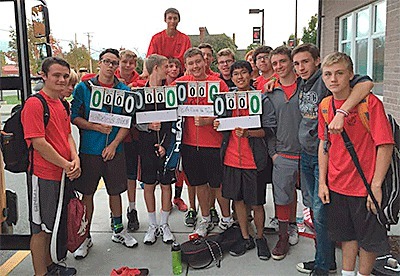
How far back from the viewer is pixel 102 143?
4.00 meters

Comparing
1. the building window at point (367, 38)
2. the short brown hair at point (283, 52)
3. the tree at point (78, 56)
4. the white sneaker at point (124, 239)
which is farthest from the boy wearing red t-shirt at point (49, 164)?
the tree at point (78, 56)

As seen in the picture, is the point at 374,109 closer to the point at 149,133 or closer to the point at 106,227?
Answer: the point at 149,133

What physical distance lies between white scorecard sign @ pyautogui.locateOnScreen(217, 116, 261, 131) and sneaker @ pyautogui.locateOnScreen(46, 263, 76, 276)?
1.87 metres

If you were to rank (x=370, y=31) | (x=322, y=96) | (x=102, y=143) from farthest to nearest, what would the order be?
(x=370, y=31), (x=102, y=143), (x=322, y=96)

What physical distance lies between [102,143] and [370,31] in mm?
6984

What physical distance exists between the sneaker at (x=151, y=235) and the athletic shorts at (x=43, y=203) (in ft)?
3.92

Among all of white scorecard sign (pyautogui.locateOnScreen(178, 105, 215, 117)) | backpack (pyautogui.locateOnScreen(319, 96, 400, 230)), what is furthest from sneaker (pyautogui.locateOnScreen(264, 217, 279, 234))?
backpack (pyautogui.locateOnScreen(319, 96, 400, 230))

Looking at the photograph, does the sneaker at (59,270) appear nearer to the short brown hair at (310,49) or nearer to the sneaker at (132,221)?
the sneaker at (132,221)

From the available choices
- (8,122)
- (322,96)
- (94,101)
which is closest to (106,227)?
(94,101)

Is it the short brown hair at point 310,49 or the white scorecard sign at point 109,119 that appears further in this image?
the white scorecard sign at point 109,119

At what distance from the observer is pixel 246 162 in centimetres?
397

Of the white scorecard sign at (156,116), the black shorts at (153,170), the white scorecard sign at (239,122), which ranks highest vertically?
the white scorecard sign at (156,116)

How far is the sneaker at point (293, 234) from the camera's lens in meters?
4.33

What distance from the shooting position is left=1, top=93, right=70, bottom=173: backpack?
3306 millimetres
